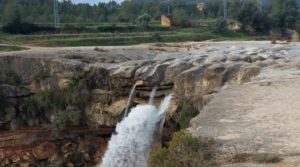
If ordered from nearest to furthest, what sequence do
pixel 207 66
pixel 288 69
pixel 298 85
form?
pixel 298 85
pixel 288 69
pixel 207 66

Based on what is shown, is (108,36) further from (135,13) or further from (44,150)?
Answer: (135,13)

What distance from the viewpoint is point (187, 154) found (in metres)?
7.70

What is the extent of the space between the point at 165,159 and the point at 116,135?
11.0 m

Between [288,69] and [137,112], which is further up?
[288,69]

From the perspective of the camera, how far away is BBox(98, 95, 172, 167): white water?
54.4 ft

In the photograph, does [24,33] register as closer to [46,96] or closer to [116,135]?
[46,96]

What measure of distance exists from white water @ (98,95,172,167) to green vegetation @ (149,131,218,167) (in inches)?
322

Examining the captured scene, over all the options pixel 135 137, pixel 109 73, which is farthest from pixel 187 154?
pixel 109 73

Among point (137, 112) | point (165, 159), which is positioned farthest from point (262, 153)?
point (137, 112)

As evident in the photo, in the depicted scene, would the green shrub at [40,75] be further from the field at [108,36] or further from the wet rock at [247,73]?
the field at [108,36]

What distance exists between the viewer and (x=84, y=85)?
20547mm

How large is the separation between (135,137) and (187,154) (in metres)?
9.92

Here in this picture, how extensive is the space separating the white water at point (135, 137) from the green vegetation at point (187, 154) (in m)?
8.17

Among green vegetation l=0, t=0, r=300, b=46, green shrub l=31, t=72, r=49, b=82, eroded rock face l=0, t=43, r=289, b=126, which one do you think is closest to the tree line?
green vegetation l=0, t=0, r=300, b=46
